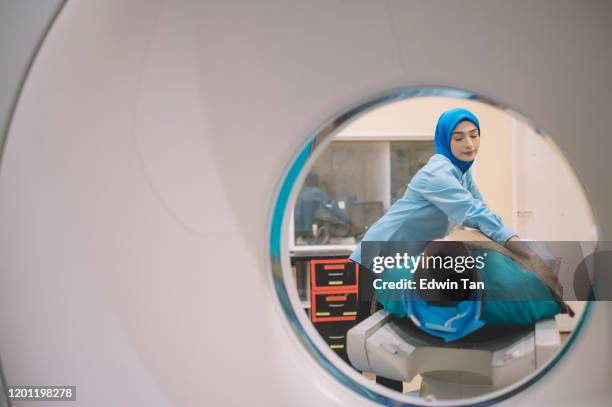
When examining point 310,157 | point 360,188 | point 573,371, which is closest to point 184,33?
point 310,157

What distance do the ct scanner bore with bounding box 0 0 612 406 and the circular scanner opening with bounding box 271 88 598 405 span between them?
92 mm

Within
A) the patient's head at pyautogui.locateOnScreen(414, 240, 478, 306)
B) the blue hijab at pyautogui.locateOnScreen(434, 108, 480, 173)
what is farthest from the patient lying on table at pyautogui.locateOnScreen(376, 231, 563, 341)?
the blue hijab at pyautogui.locateOnScreen(434, 108, 480, 173)

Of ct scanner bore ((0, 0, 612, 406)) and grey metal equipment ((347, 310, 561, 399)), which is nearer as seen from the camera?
ct scanner bore ((0, 0, 612, 406))

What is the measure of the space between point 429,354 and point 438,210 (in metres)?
0.56

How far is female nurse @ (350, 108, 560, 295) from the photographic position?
4.96ft

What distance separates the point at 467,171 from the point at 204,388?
121cm

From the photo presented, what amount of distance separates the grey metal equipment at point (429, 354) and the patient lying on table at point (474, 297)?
5 centimetres

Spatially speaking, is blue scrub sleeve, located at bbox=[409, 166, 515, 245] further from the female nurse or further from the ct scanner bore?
the ct scanner bore

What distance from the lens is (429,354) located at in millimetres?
1793

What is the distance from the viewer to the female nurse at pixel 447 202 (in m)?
1.51

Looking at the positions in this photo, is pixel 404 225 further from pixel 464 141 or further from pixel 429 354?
pixel 429 354

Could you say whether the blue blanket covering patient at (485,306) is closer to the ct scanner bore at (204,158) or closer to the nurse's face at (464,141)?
the nurse's face at (464,141)

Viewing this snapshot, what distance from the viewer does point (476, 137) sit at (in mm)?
1706

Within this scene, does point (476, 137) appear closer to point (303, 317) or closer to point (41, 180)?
point (303, 317)
